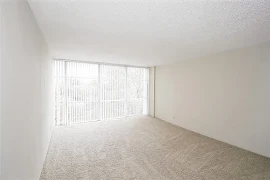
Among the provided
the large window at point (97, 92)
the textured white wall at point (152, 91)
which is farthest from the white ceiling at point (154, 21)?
the textured white wall at point (152, 91)

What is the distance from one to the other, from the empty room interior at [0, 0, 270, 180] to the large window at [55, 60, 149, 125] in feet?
0.13

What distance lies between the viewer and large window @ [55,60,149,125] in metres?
5.08

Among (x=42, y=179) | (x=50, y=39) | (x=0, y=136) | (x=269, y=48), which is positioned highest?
(x=50, y=39)

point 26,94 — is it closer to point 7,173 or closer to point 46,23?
point 7,173

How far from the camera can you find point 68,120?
5219 mm

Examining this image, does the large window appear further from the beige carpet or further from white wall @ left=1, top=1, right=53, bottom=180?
white wall @ left=1, top=1, right=53, bottom=180

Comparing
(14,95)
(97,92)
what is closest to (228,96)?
(14,95)

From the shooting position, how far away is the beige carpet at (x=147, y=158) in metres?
2.23

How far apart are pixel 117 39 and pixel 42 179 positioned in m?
2.58

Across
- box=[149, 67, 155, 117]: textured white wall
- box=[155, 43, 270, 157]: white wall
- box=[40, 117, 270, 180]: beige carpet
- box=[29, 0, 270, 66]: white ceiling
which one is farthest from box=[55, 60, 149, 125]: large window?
box=[29, 0, 270, 66]: white ceiling

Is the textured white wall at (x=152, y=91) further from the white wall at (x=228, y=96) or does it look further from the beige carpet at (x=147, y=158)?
the beige carpet at (x=147, y=158)

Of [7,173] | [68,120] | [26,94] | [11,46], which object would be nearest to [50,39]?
[26,94]

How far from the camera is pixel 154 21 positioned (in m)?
1.93

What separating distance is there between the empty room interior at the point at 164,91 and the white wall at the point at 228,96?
0.02m
